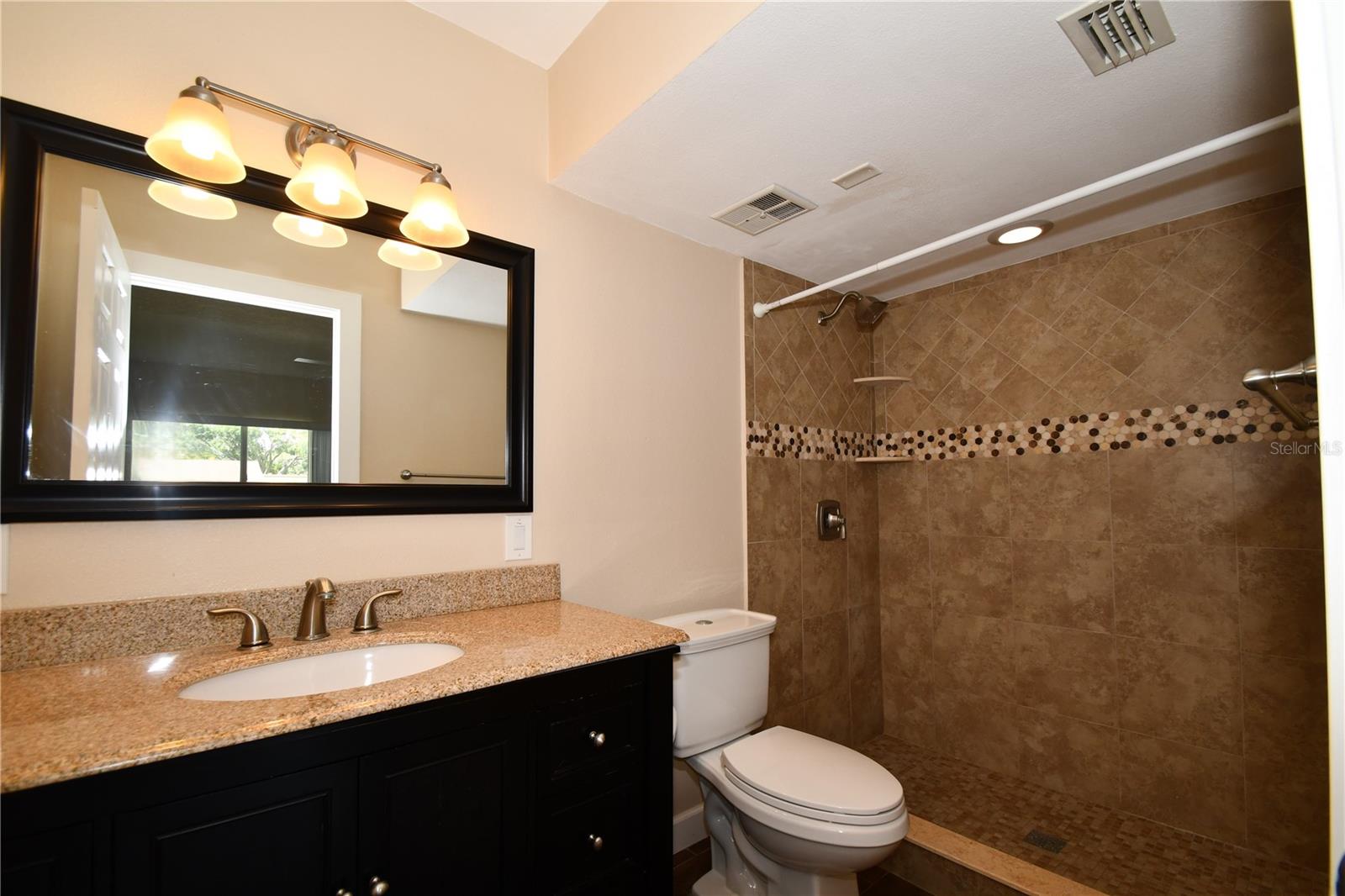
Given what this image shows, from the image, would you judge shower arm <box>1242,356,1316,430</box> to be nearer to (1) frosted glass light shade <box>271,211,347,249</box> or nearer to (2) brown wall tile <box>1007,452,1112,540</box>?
(2) brown wall tile <box>1007,452,1112,540</box>

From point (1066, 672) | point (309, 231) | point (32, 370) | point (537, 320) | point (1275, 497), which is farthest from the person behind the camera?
point (1066, 672)

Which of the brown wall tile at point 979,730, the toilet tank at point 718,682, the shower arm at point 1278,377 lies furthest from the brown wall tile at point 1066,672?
the shower arm at point 1278,377

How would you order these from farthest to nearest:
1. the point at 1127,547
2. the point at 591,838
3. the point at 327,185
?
the point at 1127,547
the point at 327,185
the point at 591,838

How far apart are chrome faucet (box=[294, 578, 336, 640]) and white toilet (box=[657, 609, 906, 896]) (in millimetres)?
837

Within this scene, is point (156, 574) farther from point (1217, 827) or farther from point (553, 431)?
point (1217, 827)

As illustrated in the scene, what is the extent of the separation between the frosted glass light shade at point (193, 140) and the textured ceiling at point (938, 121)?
88cm

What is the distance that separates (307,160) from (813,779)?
6.26ft

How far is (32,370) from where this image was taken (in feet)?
3.58

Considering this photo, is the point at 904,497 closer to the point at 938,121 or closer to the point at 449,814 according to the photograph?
the point at 938,121

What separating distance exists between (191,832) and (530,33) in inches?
77.9

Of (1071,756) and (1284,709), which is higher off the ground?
(1284,709)

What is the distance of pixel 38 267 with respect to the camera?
43.6 inches

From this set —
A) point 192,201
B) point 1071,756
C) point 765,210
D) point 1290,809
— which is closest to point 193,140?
point 192,201

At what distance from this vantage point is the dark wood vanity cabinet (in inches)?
29.4
